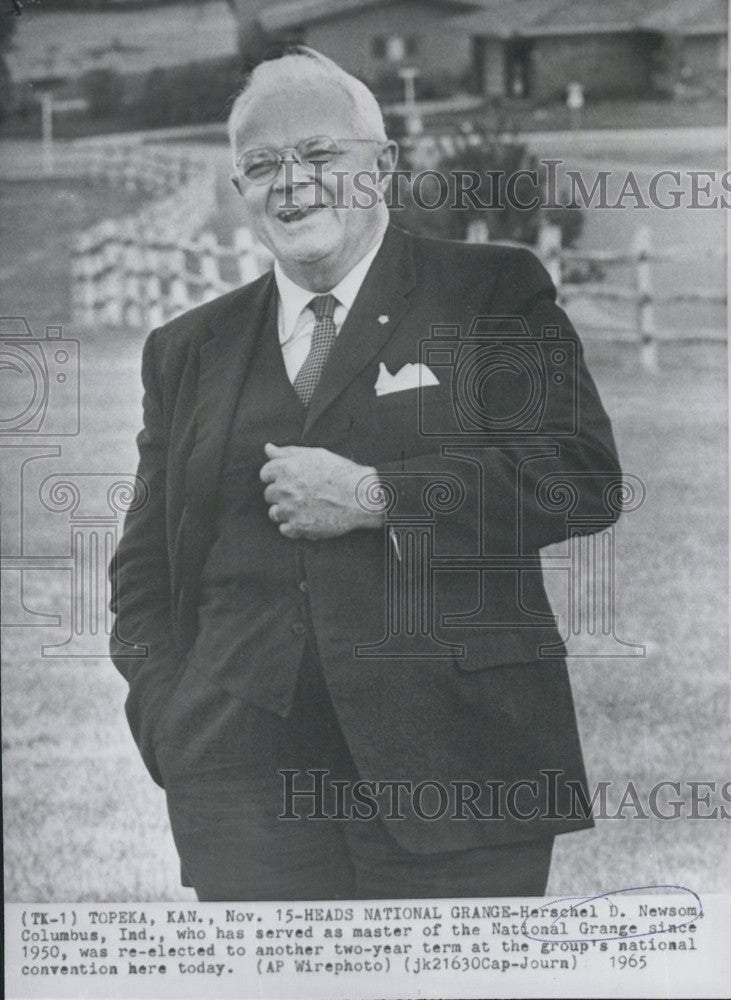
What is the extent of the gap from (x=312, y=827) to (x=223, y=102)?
5.91 feet

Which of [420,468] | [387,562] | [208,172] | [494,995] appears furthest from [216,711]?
[208,172]

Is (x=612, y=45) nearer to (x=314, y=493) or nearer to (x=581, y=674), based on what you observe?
(x=314, y=493)

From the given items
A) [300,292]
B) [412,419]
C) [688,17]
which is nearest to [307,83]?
[300,292]

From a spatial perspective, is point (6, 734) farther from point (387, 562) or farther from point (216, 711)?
point (387, 562)

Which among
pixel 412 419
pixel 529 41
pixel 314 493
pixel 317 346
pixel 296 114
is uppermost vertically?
pixel 529 41

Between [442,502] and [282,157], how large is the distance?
0.92 m

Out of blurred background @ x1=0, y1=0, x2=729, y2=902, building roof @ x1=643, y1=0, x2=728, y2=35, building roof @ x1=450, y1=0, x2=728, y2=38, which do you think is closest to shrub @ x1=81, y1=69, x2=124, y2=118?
blurred background @ x1=0, y1=0, x2=729, y2=902

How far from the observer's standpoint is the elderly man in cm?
341

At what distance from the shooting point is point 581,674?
351 cm

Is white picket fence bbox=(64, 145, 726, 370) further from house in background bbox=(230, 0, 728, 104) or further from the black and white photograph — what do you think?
house in background bbox=(230, 0, 728, 104)

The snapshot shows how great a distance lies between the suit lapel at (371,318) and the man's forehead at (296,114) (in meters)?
0.29

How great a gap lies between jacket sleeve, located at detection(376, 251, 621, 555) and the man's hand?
8cm

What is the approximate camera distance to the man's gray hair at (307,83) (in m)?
3.46

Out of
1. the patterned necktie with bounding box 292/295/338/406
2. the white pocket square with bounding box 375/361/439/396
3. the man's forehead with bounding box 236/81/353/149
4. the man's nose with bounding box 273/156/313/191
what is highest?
the man's forehead with bounding box 236/81/353/149
